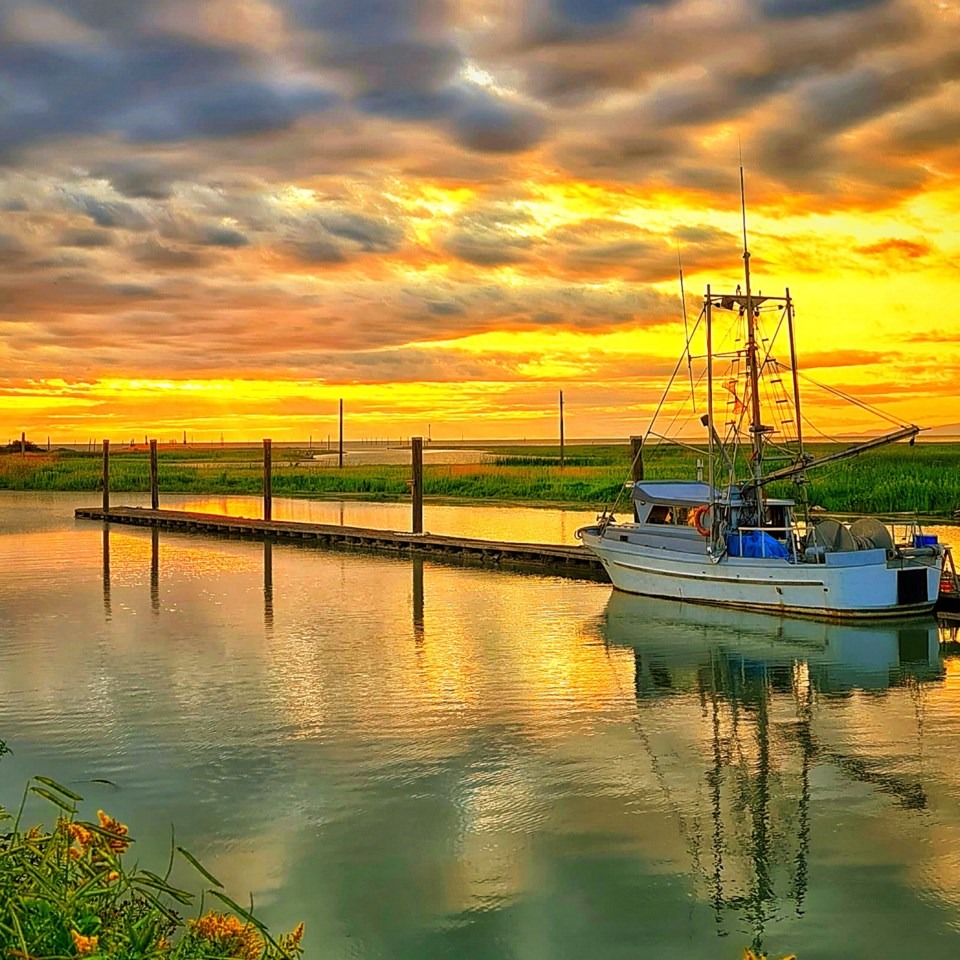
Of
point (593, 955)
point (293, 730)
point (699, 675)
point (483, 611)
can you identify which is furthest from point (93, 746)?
point (483, 611)

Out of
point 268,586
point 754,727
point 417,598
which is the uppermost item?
point 268,586

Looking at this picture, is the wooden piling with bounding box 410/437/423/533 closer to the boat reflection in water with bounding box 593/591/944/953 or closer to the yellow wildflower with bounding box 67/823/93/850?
the boat reflection in water with bounding box 593/591/944/953

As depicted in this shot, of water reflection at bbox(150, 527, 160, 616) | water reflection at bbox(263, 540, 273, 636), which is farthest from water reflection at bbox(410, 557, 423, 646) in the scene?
water reflection at bbox(150, 527, 160, 616)

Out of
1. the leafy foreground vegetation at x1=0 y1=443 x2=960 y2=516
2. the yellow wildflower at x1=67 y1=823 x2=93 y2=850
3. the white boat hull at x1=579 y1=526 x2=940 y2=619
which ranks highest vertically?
the leafy foreground vegetation at x1=0 y1=443 x2=960 y2=516

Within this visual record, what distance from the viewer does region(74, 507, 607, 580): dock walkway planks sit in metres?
25.6

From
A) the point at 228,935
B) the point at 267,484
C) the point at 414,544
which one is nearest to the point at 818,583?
the point at 414,544

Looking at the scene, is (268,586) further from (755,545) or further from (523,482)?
(523,482)

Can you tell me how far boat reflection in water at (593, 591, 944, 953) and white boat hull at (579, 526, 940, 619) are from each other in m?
0.26

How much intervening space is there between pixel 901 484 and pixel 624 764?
31.0 m

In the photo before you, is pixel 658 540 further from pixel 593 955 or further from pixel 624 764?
pixel 593 955

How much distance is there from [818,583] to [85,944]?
1649 centimetres

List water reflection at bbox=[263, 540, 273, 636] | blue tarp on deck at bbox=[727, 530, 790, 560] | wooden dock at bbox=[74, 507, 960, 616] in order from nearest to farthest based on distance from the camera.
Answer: blue tarp on deck at bbox=[727, 530, 790, 560] → water reflection at bbox=[263, 540, 273, 636] → wooden dock at bbox=[74, 507, 960, 616]

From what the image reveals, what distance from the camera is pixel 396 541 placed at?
97.5 ft

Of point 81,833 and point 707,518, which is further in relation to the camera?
point 707,518
